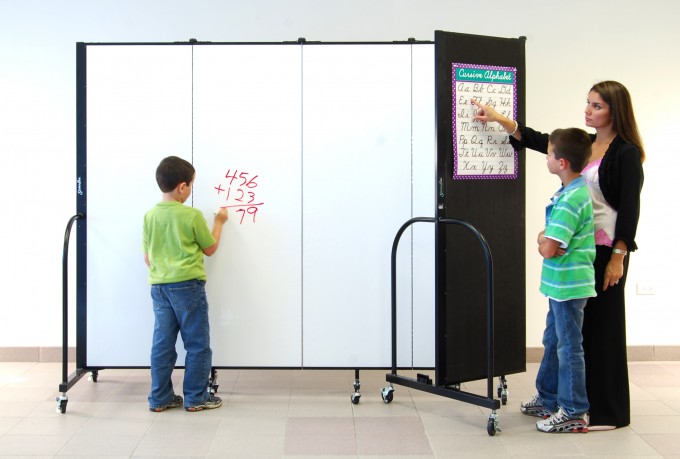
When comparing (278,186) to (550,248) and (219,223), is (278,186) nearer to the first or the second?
(219,223)

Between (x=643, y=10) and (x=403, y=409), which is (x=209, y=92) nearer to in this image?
(x=403, y=409)

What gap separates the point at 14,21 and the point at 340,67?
6.86ft

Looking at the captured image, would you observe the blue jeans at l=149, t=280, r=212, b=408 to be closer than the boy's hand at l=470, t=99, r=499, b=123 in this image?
No

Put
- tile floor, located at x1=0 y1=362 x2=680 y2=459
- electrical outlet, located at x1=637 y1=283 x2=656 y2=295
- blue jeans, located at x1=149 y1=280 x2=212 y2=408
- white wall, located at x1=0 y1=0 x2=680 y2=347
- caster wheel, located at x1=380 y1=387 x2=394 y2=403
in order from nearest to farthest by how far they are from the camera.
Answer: tile floor, located at x1=0 y1=362 x2=680 y2=459 < blue jeans, located at x1=149 y1=280 x2=212 y2=408 < caster wheel, located at x1=380 y1=387 x2=394 y2=403 < white wall, located at x1=0 y1=0 x2=680 y2=347 < electrical outlet, located at x1=637 y1=283 x2=656 y2=295

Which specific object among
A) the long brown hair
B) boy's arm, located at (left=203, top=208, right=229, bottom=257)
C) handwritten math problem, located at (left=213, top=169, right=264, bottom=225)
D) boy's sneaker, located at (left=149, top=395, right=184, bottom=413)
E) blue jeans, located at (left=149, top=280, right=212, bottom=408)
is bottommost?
boy's sneaker, located at (left=149, top=395, right=184, bottom=413)

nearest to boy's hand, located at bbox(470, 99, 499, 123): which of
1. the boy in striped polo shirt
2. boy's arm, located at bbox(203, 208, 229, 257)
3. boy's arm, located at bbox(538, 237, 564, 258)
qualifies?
the boy in striped polo shirt

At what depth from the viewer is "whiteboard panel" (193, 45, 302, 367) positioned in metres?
3.83

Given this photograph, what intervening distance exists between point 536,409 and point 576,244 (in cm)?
85

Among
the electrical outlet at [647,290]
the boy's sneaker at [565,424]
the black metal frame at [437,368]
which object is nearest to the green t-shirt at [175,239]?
the black metal frame at [437,368]

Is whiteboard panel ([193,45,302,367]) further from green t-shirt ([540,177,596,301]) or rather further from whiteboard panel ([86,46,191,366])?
green t-shirt ([540,177,596,301])

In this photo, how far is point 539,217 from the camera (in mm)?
4621

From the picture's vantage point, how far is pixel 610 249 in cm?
332

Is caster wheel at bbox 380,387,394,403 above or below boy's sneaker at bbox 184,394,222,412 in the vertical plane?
above

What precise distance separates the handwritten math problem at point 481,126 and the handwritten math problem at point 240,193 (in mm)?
995
